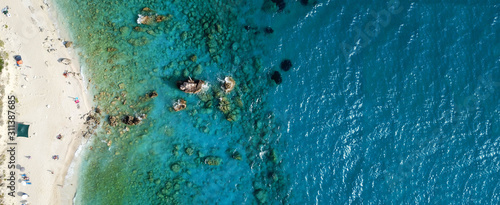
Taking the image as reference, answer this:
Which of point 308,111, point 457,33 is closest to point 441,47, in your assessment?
point 457,33

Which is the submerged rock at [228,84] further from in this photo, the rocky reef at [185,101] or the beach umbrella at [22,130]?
the beach umbrella at [22,130]

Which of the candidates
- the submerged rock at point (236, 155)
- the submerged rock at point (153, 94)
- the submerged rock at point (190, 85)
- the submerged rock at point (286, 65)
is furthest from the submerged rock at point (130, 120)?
the submerged rock at point (286, 65)

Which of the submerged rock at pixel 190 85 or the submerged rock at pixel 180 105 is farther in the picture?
the submerged rock at pixel 180 105

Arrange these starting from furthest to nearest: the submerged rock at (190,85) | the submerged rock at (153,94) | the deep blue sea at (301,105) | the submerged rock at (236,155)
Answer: the submerged rock at (236,155), the deep blue sea at (301,105), the submerged rock at (153,94), the submerged rock at (190,85)

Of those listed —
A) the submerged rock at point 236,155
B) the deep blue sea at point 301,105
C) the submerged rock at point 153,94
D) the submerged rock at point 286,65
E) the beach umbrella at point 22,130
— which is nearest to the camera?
the beach umbrella at point 22,130

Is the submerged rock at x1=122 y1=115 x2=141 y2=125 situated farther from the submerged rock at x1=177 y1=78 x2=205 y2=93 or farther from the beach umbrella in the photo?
the beach umbrella

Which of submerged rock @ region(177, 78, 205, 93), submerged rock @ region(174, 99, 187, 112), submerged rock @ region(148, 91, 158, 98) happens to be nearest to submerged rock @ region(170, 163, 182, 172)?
submerged rock @ region(174, 99, 187, 112)
